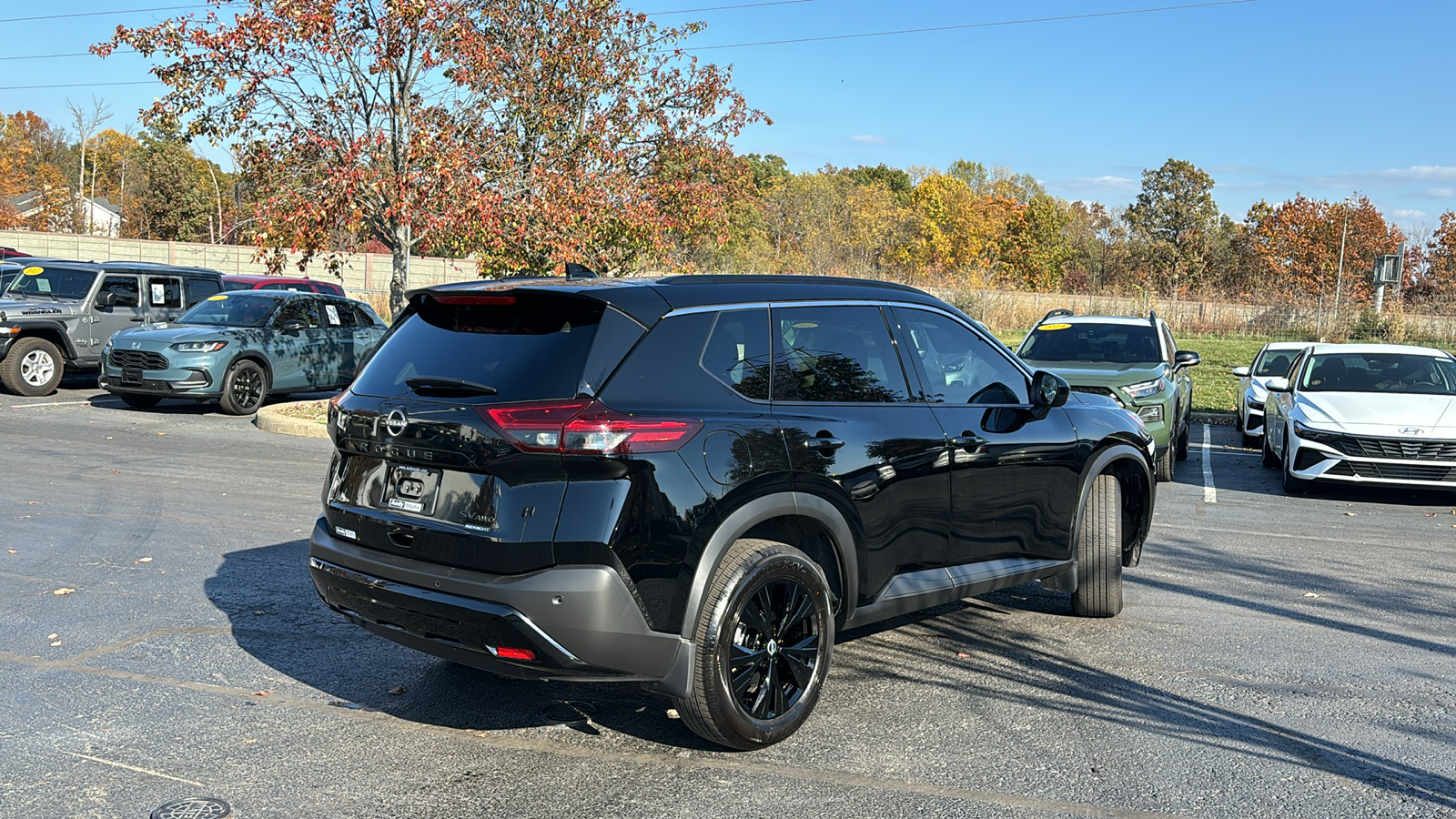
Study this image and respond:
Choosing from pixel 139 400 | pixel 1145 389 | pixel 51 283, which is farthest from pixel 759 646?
pixel 51 283

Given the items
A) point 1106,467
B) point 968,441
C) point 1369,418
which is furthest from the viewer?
point 1369,418

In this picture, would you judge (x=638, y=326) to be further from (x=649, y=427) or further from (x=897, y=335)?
(x=897, y=335)

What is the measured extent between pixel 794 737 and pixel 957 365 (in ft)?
6.44

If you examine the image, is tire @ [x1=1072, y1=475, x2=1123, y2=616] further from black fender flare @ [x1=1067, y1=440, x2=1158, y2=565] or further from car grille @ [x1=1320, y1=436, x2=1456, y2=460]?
car grille @ [x1=1320, y1=436, x2=1456, y2=460]

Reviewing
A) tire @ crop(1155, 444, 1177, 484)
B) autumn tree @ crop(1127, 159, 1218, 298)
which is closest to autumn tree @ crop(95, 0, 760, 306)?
tire @ crop(1155, 444, 1177, 484)

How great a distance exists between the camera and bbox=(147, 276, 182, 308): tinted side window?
18.2 m

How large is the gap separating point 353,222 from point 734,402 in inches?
472

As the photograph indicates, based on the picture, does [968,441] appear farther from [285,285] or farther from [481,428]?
[285,285]

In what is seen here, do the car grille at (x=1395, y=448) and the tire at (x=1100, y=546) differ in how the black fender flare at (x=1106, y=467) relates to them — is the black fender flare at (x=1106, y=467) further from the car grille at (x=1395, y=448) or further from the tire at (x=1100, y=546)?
the car grille at (x=1395, y=448)

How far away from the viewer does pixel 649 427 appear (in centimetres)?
413

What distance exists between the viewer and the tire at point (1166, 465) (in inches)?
487

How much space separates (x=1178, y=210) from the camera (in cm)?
7812

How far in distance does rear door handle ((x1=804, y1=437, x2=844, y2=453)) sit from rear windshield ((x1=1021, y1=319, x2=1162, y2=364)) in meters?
9.41

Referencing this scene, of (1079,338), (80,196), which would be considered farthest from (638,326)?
(80,196)
